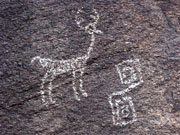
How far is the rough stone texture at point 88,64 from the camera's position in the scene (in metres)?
1.63

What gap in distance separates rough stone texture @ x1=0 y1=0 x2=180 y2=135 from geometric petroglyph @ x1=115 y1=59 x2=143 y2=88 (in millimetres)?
31

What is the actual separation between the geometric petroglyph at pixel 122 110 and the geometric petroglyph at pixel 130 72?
9cm

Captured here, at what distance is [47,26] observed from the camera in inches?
67.6

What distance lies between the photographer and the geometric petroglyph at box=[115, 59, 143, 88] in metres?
1.75

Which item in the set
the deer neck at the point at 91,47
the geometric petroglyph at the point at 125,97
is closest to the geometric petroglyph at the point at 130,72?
the geometric petroglyph at the point at 125,97

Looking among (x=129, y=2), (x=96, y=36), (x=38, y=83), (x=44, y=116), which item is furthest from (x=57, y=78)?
(x=129, y=2)

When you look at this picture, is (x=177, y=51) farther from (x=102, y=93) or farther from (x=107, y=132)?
(x=107, y=132)

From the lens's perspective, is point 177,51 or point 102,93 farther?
point 177,51

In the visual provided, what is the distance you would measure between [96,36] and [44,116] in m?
0.57

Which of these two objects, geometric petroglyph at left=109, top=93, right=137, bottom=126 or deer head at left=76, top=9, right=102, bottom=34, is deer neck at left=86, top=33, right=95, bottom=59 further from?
geometric petroglyph at left=109, top=93, right=137, bottom=126

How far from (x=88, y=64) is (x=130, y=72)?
269mm

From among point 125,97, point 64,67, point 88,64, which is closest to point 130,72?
point 125,97

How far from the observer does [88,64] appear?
5.64 ft

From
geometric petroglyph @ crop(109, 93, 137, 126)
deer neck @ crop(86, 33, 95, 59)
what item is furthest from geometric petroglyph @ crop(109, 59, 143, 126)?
deer neck @ crop(86, 33, 95, 59)
